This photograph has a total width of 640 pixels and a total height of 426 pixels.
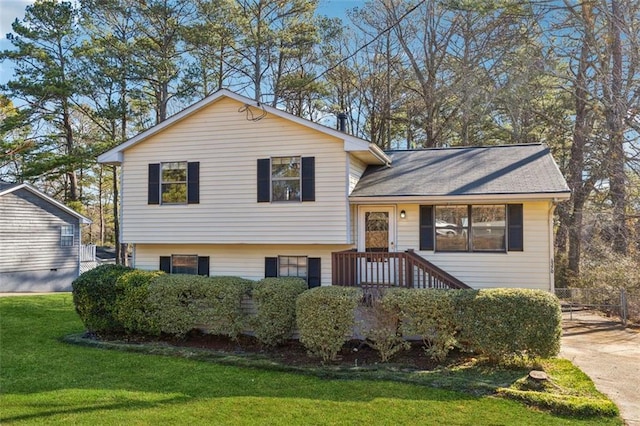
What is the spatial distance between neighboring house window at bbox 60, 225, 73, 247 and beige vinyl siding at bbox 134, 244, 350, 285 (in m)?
12.5

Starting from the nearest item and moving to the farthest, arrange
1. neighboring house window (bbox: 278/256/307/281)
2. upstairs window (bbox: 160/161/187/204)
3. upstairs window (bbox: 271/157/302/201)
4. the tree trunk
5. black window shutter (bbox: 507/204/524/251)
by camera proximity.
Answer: black window shutter (bbox: 507/204/524/251) < upstairs window (bbox: 271/157/302/201) < neighboring house window (bbox: 278/256/307/281) < upstairs window (bbox: 160/161/187/204) < the tree trunk

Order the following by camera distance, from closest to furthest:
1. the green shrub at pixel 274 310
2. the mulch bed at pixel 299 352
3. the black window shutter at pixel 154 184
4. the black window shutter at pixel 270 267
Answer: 1. the mulch bed at pixel 299 352
2. the green shrub at pixel 274 310
3. the black window shutter at pixel 270 267
4. the black window shutter at pixel 154 184

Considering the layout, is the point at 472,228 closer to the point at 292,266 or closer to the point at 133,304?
the point at 292,266

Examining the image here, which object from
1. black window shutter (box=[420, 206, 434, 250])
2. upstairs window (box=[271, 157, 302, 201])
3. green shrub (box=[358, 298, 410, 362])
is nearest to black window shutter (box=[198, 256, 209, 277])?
upstairs window (box=[271, 157, 302, 201])

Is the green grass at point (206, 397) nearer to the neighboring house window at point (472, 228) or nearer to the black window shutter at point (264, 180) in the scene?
the neighboring house window at point (472, 228)

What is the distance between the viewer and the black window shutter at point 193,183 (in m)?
11.1

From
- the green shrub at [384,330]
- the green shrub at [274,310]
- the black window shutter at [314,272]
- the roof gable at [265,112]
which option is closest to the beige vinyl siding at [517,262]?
the green shrub at [384,330]

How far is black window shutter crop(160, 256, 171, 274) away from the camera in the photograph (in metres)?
11.8

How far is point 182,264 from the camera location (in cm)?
1175

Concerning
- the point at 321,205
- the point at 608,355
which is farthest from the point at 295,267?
the point at 608,355

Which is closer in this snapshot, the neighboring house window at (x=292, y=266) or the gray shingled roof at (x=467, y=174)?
the gray shingled roof at (x=467, y=174)

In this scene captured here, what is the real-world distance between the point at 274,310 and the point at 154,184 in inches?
200

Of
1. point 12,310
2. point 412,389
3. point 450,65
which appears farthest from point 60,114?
point 412,389

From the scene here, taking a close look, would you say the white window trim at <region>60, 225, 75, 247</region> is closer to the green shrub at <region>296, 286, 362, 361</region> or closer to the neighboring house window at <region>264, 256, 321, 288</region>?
the neighboring house window at <region>264, 256, 321, 288</region>
